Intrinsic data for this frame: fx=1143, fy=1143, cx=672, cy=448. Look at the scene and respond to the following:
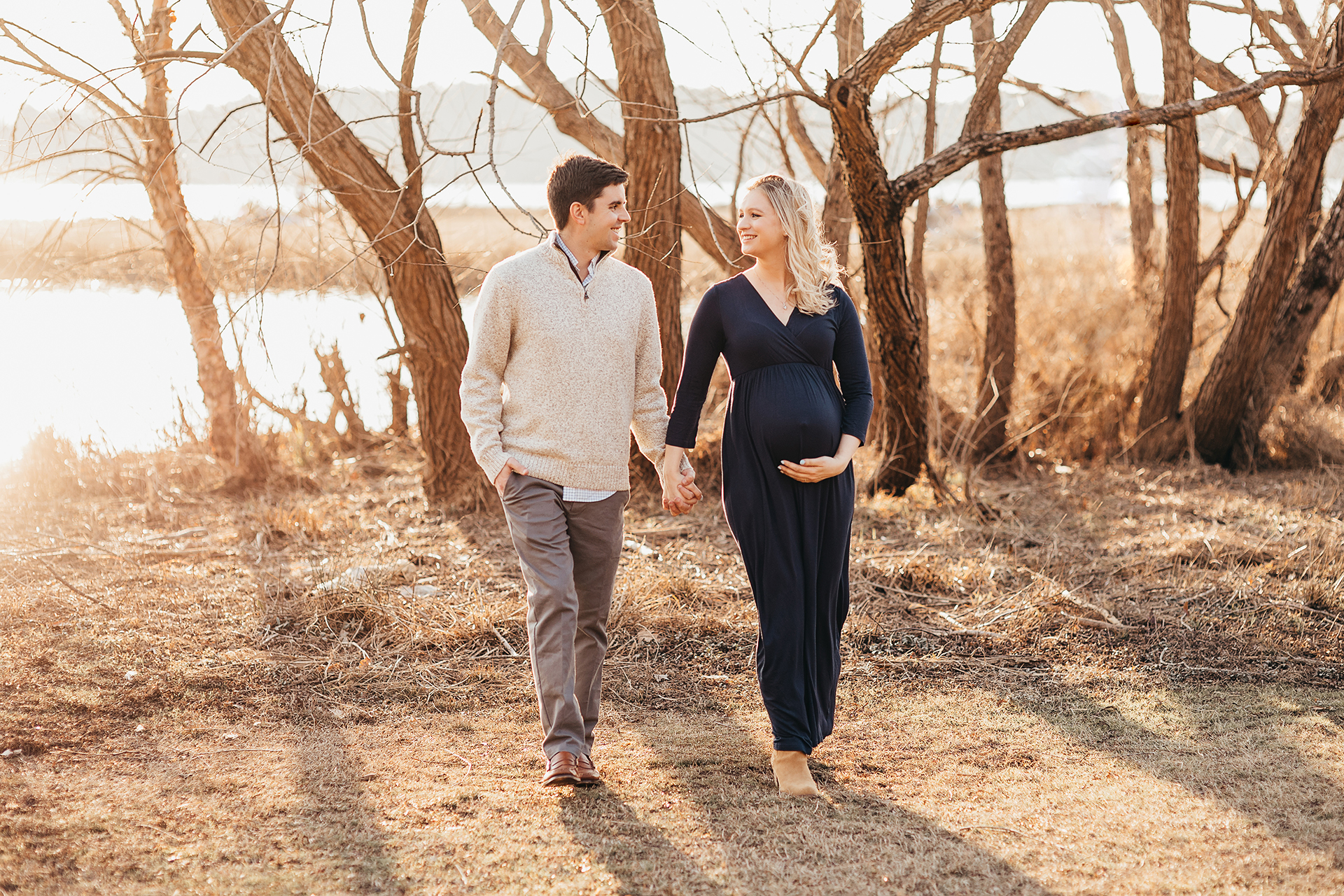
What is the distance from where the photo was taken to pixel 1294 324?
7.10 metres

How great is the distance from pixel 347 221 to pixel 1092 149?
34.3 meters

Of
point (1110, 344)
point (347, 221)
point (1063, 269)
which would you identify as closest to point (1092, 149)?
point (1063, 269)

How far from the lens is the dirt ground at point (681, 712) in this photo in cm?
269

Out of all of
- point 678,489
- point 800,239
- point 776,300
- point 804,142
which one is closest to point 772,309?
point 776,300

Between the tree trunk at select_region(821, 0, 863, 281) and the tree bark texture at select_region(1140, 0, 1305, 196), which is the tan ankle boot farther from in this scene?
the tree bark texture at select_region(1140, 0, 1305, 196)

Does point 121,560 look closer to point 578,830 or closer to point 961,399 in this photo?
point 578,830

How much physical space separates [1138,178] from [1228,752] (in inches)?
260

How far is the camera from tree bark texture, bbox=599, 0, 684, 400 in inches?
239

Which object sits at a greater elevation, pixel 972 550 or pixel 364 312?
pixel 364 312

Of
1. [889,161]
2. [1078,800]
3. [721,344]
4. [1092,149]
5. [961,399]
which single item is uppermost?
[1092,149]

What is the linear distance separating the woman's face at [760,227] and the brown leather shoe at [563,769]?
1424 millimetres

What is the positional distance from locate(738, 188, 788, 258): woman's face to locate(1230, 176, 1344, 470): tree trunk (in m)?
5.35

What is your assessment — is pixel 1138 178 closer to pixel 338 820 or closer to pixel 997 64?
pixel 997 64

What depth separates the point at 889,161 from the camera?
27.9 ft
